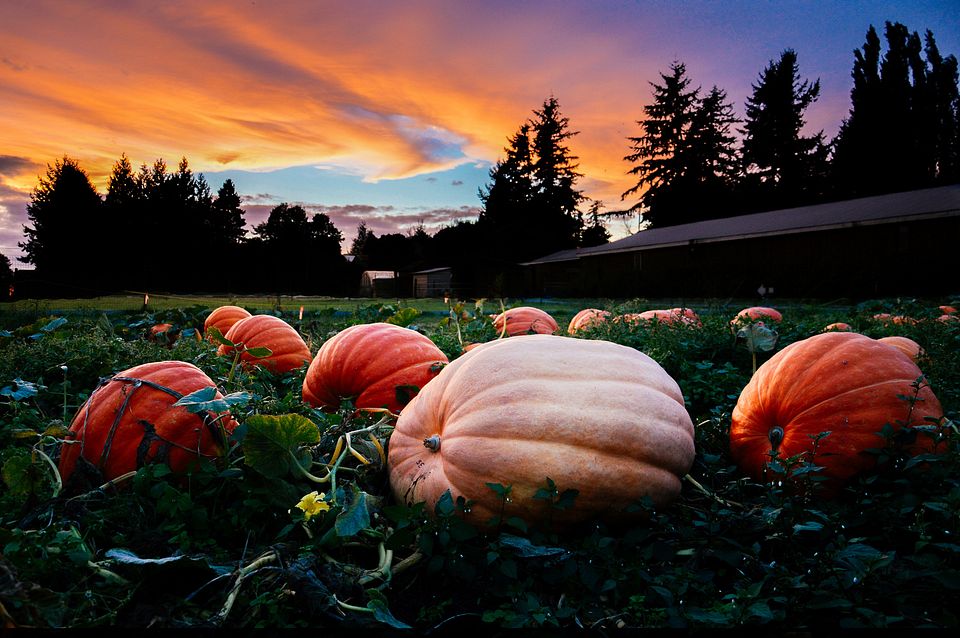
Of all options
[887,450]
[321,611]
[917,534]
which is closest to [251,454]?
[321,611]

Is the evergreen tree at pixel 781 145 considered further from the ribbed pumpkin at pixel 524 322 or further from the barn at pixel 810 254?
the ribbed pumpkin at pixel 524 322

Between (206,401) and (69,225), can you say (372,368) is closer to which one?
(206,401)

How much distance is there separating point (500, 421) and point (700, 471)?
1.07 m

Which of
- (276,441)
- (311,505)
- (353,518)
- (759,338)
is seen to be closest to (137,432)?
(276,441)

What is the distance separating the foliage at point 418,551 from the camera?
1399 mm

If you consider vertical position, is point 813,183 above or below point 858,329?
above

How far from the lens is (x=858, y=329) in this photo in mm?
5258

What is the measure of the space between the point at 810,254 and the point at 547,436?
23.9 m

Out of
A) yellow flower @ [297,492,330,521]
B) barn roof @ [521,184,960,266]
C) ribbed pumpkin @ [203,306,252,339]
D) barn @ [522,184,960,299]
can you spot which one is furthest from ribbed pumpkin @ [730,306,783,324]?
barn roof @ [521,184,960,266]

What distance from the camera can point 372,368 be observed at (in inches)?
122

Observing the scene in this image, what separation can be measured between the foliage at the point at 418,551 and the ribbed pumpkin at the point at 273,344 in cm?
200

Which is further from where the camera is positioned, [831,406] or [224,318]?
[224,318]

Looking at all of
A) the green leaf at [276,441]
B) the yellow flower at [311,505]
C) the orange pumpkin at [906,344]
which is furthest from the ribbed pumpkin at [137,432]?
the orange pumpkin at [906,344]

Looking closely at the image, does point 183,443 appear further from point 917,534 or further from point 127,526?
point 917,534
